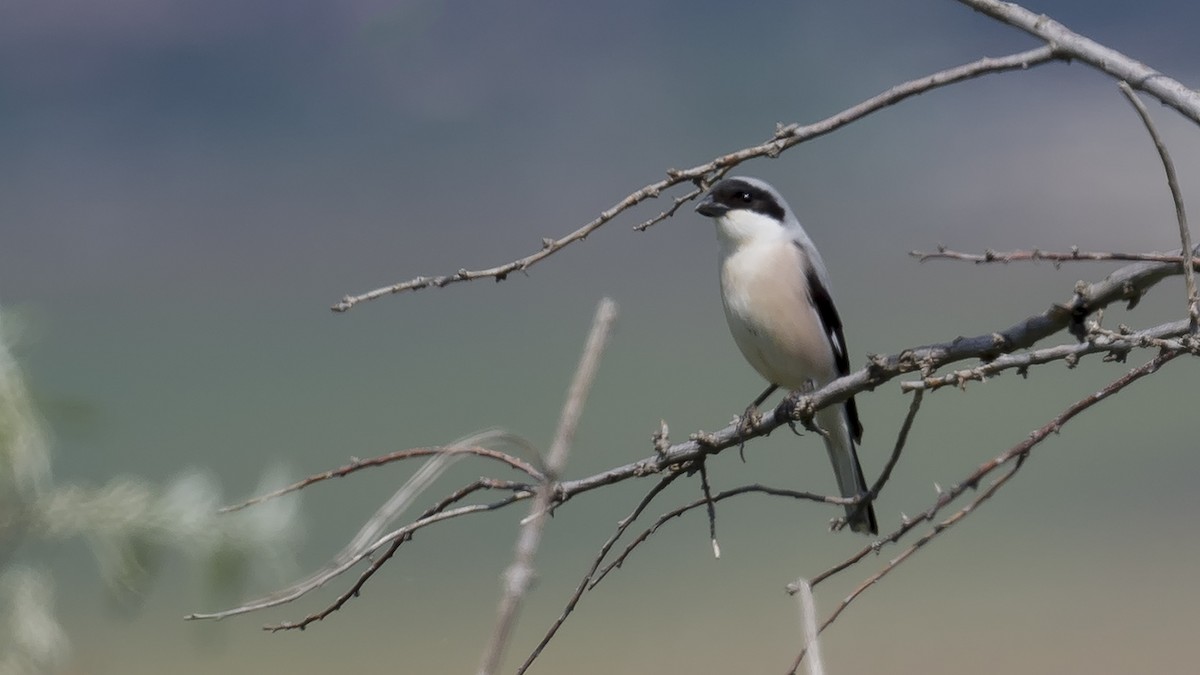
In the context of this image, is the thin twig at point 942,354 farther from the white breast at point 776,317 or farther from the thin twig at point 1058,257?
the white breast at point 776,317

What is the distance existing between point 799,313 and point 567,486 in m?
1.01

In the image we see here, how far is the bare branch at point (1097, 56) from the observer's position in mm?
1205

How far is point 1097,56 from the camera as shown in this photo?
1.26 metres

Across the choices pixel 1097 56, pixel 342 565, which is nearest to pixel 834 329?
pixel 1097 56

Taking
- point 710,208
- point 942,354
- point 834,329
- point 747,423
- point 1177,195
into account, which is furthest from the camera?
point 710,208

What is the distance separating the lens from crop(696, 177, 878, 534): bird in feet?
7.32

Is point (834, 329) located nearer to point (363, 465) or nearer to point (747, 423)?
point (747, 423)

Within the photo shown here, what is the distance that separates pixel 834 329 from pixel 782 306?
16 centimetres

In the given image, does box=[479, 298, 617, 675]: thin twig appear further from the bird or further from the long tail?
the long tail

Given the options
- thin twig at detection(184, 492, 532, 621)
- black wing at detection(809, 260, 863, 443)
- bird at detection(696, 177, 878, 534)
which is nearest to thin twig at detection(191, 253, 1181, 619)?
thin twig at detection(184, 492, 532, 621)

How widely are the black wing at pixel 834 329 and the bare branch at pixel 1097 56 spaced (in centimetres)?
101

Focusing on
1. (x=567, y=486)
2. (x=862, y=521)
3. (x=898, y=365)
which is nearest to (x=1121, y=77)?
(x=898, y=365)

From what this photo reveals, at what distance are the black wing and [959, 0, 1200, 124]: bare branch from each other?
1014 millimetres

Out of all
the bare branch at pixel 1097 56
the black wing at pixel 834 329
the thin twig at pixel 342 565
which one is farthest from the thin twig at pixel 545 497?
the black wing at pixel 834 329
